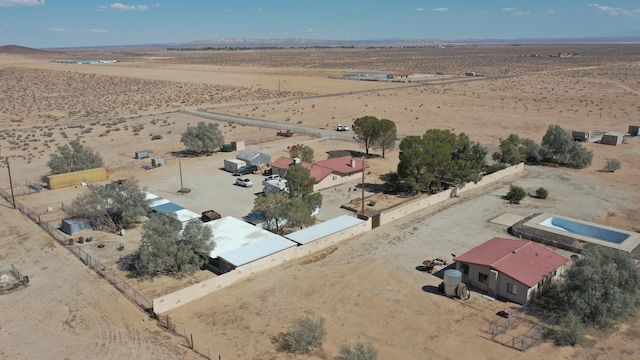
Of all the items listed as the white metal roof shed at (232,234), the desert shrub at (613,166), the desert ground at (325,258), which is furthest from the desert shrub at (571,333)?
the desert shrub at (613,166)

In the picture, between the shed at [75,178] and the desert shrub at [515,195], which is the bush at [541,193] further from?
the shed at [75,178]

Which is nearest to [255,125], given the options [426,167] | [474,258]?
[426,167]

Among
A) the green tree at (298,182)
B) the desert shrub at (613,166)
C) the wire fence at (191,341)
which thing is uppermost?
the green tree at (298,182)

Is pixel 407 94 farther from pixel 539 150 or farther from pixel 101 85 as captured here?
pixel 101 85

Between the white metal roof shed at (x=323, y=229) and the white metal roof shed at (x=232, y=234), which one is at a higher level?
the white metal roof shed at (x=232, y=234)

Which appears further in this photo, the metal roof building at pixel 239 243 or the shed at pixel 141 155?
the shed at pixel 141 155

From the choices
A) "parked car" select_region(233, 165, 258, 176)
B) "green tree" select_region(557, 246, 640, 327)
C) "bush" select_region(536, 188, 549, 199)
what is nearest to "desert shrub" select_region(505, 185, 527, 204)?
"bush" select_region(536, 188, 549, 199)
